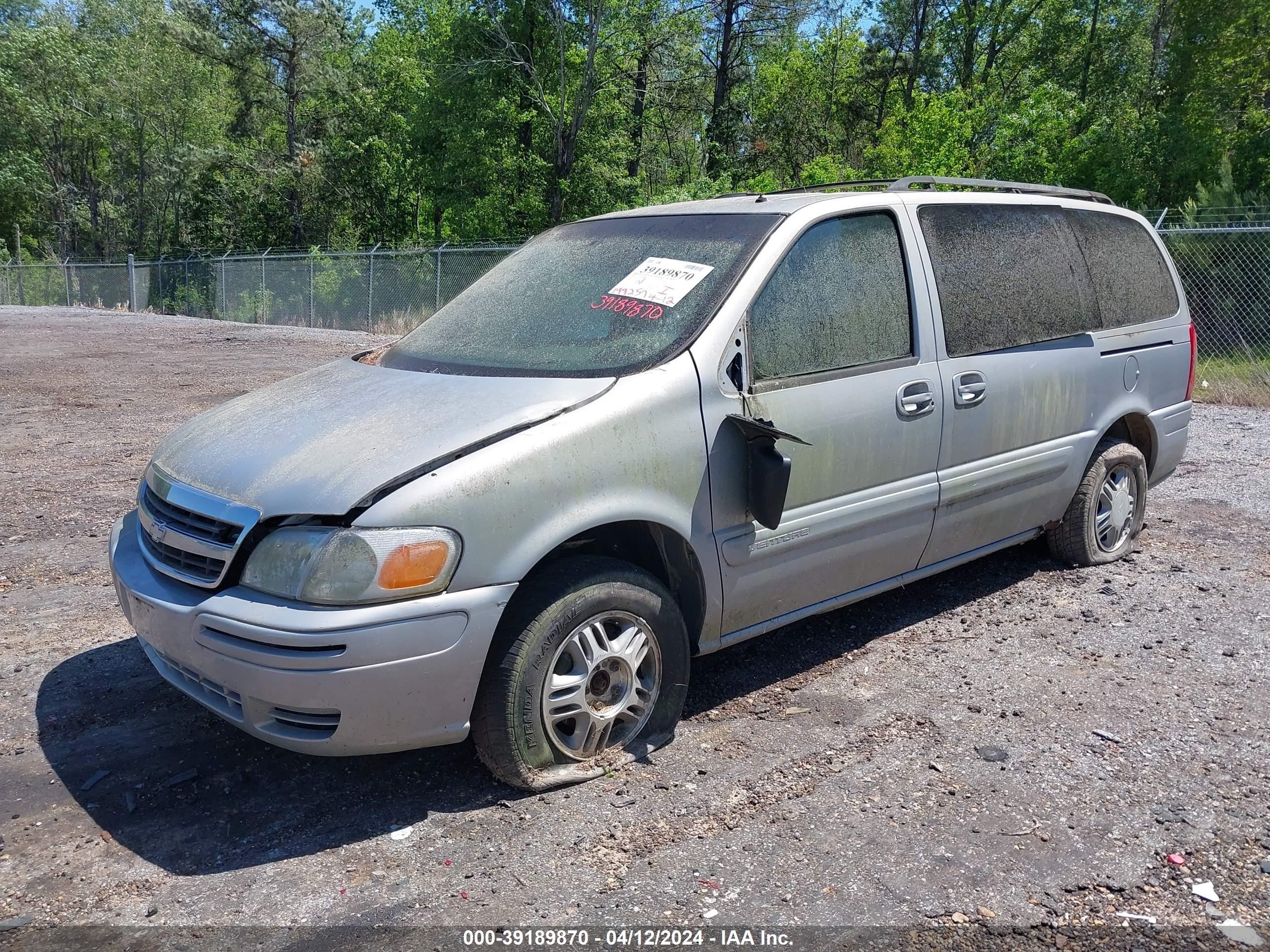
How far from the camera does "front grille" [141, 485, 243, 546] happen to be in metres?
3.02

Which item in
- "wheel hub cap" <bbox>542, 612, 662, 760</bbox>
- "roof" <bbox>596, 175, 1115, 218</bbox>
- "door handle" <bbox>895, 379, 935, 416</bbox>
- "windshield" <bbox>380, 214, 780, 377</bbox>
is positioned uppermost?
"roof" <bbox>596, 175, 1115, 218</bbox>

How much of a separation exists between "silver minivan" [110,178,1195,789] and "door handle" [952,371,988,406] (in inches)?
0.6

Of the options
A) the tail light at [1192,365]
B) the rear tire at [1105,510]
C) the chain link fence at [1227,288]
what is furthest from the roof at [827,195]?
the chain link fence at [1227,288]

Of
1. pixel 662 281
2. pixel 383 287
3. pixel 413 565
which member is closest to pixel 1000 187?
pixel 662 281

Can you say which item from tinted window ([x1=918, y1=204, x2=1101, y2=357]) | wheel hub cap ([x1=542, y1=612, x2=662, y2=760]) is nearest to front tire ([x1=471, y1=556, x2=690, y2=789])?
wheel hub cap ([x1=542, y1=612, x2=662, y2=760])

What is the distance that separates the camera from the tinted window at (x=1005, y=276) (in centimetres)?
438

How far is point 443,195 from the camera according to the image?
110 feet

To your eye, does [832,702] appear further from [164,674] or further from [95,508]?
[95,508]

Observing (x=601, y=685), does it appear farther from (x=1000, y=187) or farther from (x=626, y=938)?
(x=1000, y=187)

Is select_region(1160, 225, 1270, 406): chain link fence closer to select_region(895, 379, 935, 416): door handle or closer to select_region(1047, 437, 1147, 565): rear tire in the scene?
select_region(1047, 437, 1147, 565): rear tire

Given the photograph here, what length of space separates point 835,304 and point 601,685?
171cm

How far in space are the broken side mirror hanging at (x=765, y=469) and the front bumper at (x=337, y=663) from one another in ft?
3.22

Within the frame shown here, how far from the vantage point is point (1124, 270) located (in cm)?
Answer: 534

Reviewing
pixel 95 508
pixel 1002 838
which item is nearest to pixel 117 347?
pixel 95 508
